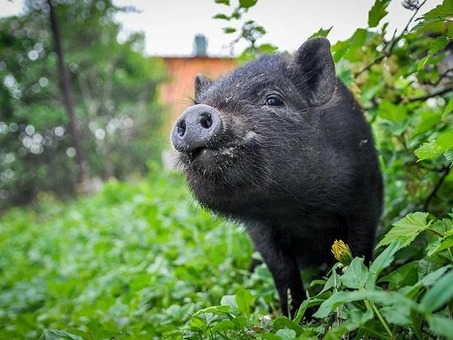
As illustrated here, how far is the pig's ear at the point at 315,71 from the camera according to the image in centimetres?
245

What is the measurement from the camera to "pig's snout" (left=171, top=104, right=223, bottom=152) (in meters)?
2.02

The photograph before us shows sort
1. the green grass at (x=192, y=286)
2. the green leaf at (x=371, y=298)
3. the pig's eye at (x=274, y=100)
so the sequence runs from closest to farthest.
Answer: the green leaf at (x=371, y=298) < the green grass at (x=192, y=286) < the pig's eye at (x=274, y=100)

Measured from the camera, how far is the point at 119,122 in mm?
21234

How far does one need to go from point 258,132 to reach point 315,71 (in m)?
0.55

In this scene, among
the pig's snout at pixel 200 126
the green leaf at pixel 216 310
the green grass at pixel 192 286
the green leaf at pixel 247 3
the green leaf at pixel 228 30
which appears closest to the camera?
the green grass at pixel 192 286

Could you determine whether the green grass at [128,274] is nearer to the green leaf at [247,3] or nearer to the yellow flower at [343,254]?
the yellow flower at [343,254]

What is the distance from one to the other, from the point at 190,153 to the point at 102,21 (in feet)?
48.3

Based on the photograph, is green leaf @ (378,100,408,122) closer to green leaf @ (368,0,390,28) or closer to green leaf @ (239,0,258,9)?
green leaf @ (368,0,390,28)

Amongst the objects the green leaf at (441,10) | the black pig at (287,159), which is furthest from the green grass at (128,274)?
the green leaf at (441,10)

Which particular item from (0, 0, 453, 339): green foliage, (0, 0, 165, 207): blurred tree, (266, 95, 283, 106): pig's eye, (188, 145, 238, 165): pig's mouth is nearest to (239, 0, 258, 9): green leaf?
(0, 0, 453, 339): green foliage

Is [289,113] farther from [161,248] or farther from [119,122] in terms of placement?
[119,122]

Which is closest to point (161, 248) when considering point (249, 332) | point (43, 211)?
point (249, 332)

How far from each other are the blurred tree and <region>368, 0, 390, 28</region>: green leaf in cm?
1486

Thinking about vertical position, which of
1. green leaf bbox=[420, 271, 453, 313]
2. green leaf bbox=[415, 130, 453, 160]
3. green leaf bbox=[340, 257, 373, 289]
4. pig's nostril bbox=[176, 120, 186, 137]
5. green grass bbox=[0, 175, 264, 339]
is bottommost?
green grass bbox=[0, 175, 264, 339]
